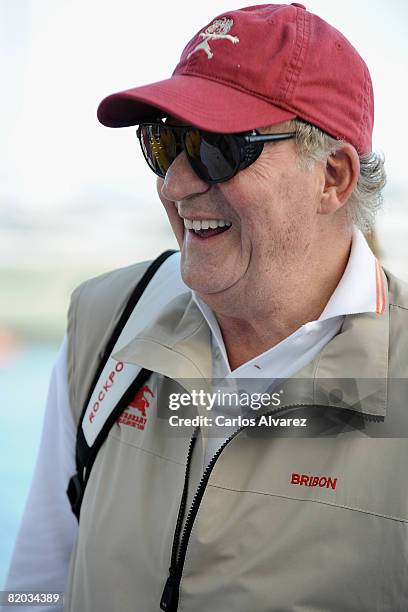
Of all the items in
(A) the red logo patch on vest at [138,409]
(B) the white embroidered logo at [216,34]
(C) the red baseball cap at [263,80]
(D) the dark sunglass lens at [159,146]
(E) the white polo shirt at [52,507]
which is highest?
(B) the white embroidered logo at [216,34]

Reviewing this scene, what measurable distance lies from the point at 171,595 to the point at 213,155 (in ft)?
2.71

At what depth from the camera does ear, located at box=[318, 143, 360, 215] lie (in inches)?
57.0

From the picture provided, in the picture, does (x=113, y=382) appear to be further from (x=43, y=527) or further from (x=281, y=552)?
(x=281, y=552)

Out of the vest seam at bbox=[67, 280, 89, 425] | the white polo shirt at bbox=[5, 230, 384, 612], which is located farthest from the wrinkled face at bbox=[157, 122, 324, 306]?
the vest seam at bbox=[67, 280, 89, 425]

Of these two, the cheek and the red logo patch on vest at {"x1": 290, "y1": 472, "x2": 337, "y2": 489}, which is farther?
the cheek

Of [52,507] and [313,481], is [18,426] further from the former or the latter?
[313,481]

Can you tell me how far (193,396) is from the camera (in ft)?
4.78

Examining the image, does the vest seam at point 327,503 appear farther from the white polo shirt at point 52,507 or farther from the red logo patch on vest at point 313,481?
the white polo shirt at point 52,507

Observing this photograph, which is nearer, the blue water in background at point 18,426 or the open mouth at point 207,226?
the open mouth at point 207,226

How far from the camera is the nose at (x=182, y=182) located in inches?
55.3

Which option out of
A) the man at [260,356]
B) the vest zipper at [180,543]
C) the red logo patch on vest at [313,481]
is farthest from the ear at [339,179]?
the red logo patch on vest at [313,481]

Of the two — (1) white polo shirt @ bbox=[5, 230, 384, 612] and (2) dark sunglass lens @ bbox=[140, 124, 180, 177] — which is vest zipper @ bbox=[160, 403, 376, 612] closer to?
(1) white polo shirt @ bbox=[5, 230, 384, 612]

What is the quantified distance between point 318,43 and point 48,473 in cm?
114

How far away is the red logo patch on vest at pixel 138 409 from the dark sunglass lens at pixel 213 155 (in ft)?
1.60
